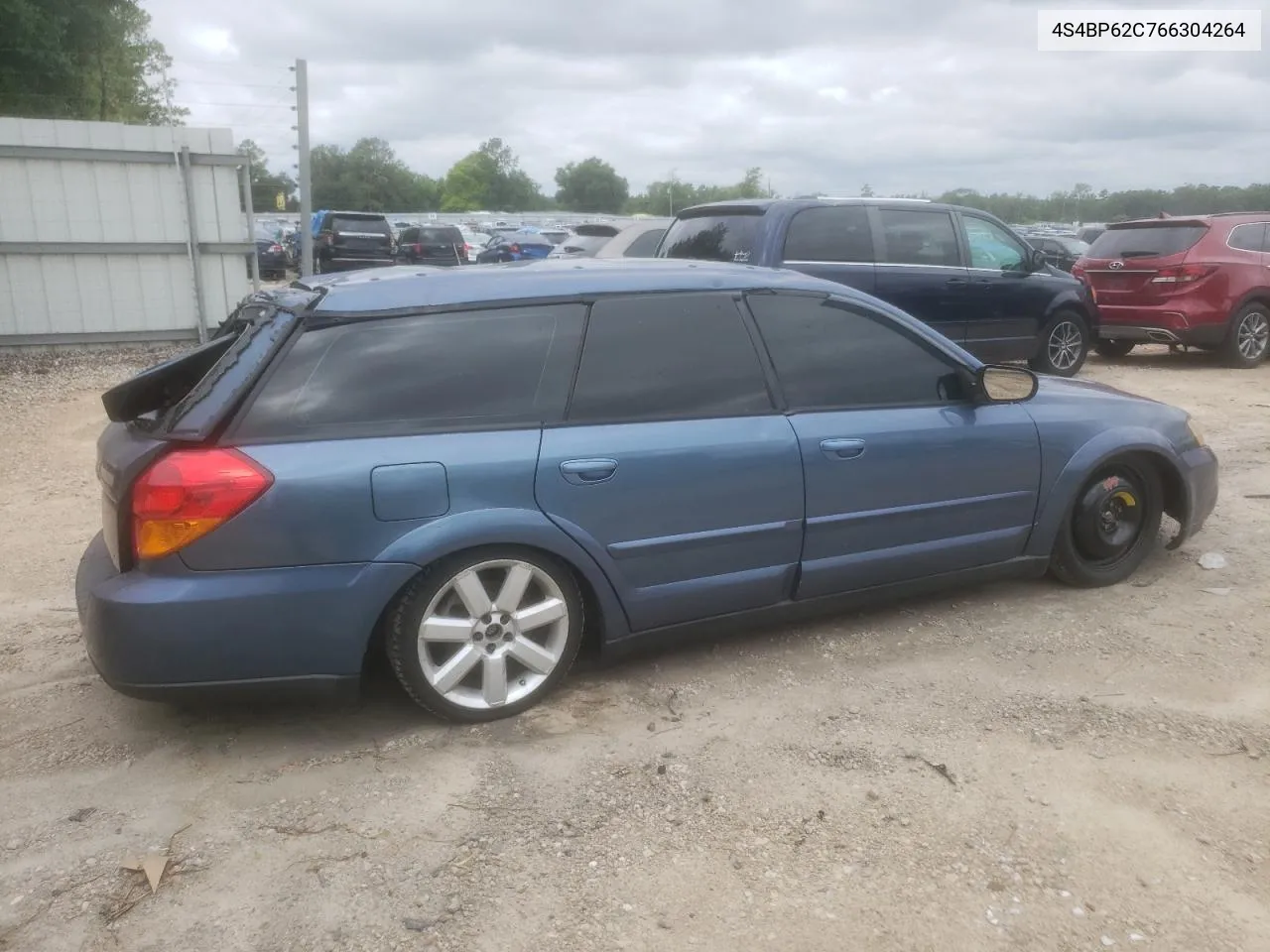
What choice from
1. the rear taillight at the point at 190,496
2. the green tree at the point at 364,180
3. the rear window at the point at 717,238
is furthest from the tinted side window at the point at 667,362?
the green tree at the point at 364,180

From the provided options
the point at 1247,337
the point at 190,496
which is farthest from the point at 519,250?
the point at 190,496

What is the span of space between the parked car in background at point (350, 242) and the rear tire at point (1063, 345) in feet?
54.2

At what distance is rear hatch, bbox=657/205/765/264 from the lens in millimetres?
8570

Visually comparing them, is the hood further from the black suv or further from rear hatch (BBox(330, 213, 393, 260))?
rear hatch (BBox(330, 213, 393, 260))

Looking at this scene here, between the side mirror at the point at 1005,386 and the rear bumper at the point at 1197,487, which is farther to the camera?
the rear bumper at the point at 1197,487

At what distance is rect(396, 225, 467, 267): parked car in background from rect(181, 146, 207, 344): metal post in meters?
13.0

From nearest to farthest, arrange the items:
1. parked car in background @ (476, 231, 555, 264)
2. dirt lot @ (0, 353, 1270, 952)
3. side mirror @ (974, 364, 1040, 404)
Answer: dirt lot @ (0, 353, 1270, 952) → side mirror @ (974, 364, 1040, 404) → parked car in background @ (476, 231, 555, 264)

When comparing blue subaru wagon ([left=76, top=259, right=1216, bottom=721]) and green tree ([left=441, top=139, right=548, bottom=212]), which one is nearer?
blue subaru wagon ([left=76, top=259, right=1216, bottom=721])

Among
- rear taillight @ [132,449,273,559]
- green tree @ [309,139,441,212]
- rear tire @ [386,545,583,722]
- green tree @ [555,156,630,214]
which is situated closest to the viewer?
rear taillight @ [132,449,273,559]

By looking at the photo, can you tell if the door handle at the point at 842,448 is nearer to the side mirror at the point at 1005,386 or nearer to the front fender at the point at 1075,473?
the side mirror at the point at 1005,386

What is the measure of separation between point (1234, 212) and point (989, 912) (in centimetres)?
1163

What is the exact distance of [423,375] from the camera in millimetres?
3447

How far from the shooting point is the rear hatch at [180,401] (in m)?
3.21

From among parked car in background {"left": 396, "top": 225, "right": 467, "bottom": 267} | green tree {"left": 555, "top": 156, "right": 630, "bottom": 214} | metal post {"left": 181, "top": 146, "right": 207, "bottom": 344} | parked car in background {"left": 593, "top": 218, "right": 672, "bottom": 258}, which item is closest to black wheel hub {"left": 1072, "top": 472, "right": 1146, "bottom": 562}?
parked car in background {"left": 593, "top": 218, "right": 672, "bottom": 258}
